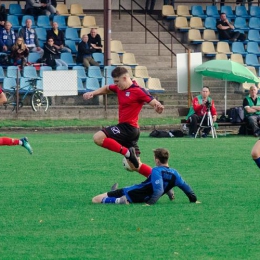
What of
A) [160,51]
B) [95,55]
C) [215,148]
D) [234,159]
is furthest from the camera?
[160,51]

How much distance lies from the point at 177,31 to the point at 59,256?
92.4 feet

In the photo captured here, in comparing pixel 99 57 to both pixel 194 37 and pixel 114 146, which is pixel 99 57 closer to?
pixel 194 37

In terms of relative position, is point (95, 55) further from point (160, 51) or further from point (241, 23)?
point (241, 23)

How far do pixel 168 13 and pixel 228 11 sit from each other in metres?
2.37

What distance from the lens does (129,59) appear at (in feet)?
113

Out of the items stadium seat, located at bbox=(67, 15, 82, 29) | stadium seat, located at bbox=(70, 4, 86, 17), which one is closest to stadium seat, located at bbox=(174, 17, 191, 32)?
stadium seat, located at bbox=(70, 4, 86, 17)

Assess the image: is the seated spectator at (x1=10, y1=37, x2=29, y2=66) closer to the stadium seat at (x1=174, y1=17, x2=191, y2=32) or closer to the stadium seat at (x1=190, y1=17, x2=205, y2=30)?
the stadium seat at (x1=174, y1=17, x2=191, y2=32)

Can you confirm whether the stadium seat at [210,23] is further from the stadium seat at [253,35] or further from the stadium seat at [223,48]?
the stadium seat at [223,48]

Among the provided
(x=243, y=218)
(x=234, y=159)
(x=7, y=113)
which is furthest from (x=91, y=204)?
(x=7, y=113)

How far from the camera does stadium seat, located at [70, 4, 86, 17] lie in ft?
118

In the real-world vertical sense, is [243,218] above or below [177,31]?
below

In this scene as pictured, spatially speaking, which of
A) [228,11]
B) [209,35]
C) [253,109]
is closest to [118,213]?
[253,109]

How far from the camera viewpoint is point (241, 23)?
3806cm

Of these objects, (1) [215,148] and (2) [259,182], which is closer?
(2) [259,182]
